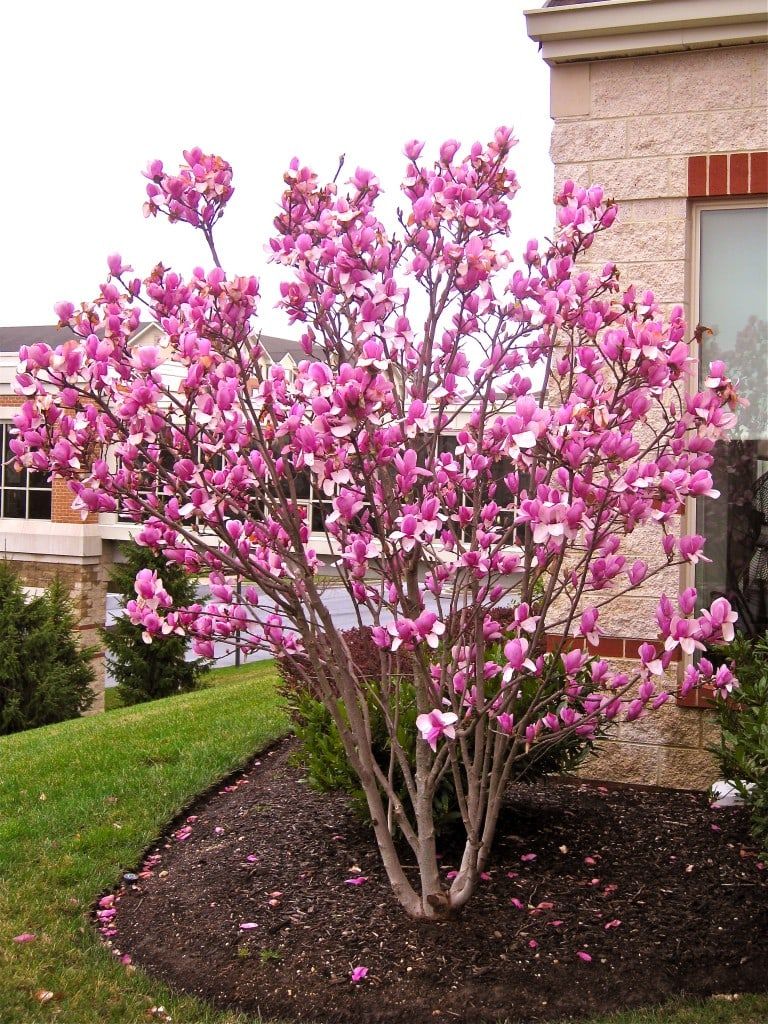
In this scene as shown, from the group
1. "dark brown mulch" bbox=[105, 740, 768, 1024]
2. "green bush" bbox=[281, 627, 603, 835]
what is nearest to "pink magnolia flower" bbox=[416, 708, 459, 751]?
"green bush" bbox=[281, 627, 603, 835]

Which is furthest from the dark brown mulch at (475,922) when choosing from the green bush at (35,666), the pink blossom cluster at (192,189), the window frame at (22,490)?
the window frame at (22,490)

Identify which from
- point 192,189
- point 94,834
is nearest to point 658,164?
point 192,189

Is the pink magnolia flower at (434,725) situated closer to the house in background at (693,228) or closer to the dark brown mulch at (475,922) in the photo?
the dark brown mulch at (475,922)

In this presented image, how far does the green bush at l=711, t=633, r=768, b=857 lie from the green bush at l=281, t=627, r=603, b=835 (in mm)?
589

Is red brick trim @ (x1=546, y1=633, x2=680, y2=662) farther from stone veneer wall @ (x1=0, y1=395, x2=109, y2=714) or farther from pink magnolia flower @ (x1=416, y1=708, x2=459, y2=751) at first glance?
stone veneer wall @ (x1=0, y1=395, x2=109, y2=714)

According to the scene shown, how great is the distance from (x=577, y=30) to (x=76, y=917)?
484 cm

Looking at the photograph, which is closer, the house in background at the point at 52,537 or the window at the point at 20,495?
the house in background at the point at 52,537

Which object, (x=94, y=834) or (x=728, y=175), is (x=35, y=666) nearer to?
(x=94, y=834)

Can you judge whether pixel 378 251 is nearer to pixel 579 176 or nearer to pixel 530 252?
pixel 530 252

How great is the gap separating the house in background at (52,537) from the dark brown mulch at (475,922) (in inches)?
680

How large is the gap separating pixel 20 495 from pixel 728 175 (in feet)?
64.3

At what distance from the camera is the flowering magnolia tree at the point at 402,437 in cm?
335

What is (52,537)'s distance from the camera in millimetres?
21797

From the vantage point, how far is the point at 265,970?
3643mm
